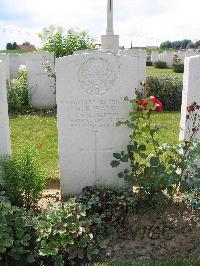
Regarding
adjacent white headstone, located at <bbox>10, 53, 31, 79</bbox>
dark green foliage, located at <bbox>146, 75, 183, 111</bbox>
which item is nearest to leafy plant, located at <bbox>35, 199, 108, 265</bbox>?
dark green foliage, located at <bbox>146, 75, 183, 111</bbox>

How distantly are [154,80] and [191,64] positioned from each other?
6498 mm

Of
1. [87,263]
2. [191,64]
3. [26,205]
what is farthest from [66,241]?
[191,64]

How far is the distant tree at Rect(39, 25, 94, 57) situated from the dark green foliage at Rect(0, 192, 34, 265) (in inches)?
318

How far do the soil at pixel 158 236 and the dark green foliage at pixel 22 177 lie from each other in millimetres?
1052

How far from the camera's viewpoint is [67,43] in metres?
11.3

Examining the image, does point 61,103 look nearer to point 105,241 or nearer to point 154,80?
point 105,241

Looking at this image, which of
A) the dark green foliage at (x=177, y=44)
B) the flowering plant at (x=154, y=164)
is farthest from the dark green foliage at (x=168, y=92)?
the dark green foliage at (x=177, y=44)

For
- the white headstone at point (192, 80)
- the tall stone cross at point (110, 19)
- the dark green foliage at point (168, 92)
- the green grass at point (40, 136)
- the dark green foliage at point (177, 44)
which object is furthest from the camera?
the dark green foliage at point (177, 44)

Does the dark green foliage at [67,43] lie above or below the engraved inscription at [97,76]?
above

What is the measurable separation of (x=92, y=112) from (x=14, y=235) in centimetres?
168

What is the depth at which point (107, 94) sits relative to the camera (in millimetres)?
4590

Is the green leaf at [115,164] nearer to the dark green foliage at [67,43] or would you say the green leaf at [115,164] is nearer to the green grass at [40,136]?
the green grass at [40,136]

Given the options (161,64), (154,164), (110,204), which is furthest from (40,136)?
(161,64)

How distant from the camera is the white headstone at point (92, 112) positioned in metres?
4.52
